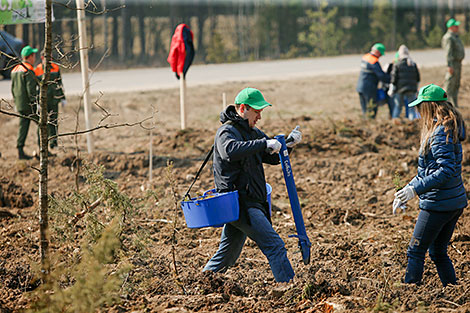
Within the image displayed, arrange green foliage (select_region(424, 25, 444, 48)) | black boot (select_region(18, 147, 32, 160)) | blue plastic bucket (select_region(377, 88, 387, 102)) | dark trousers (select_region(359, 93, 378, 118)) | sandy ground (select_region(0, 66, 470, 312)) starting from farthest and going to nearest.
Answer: green foliage (select_region(424, 25, 444, 48))
blue plastic bucket (select_region(377, 88, 387, 102))
dark trousers (select_region(359, 93, 378, 118))
black boot (select_region(18, 147, 32, 160))
sandy ground (select_region(0, 66, 470, 312))

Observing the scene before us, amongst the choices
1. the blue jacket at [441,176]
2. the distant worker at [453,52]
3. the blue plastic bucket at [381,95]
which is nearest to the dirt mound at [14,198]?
the blue jacket at [441,176]

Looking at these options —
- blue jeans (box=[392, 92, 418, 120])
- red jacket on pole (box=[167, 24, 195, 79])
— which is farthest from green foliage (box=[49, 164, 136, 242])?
blue jeans (box=[392, 92, 418, 120])

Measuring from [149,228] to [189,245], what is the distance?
2.27 feet

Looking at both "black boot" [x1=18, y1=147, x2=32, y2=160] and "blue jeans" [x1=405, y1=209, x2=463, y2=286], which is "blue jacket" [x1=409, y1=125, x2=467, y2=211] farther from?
"black boot" [x1=18, y1=147, x2=32, y2=160]

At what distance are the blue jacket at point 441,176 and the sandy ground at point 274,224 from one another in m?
0.65

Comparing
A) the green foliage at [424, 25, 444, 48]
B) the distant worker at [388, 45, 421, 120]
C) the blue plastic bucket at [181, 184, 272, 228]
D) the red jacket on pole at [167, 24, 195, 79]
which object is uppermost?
the green foliage at [424, 25, 444, 48]

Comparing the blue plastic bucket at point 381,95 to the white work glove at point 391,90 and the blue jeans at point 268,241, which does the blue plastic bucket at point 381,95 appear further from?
the blue jeans at point 268,241

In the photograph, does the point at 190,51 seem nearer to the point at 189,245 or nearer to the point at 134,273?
the point at 189,245

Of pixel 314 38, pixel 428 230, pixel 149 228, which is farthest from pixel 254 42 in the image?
pixel 428 230

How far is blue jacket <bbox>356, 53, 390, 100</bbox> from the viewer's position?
11688 mm

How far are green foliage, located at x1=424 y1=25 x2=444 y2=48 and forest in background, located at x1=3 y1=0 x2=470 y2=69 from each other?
53mm

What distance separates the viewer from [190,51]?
433 inches

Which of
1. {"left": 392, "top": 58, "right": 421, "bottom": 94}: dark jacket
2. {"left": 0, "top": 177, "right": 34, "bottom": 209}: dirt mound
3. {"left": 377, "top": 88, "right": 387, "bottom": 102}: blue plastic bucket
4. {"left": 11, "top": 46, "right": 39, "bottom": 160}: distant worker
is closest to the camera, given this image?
{"left": 0, "top": 177, "right": 34, "bottom": 209}: dirt mound

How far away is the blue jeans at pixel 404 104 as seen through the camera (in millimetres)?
11758
